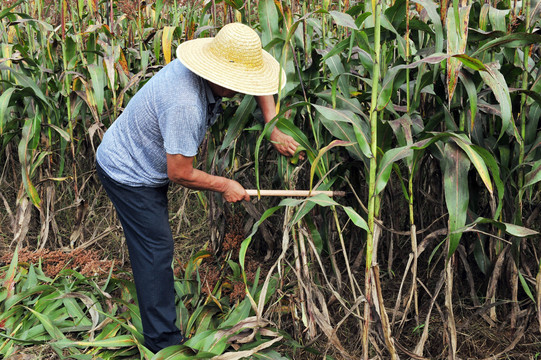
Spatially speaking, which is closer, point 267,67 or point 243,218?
point 267,67

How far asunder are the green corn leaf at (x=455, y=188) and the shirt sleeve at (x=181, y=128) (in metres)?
0.91

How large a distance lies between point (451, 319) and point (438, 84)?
885mm

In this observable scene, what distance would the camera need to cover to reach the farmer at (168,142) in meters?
1.92

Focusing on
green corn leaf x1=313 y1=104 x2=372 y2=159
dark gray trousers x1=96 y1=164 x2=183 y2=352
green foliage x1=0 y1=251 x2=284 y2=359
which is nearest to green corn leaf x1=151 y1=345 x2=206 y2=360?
green foliage x1=0 y1=251 x2=284 y2=359

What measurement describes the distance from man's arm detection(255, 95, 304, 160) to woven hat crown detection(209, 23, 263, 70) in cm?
29

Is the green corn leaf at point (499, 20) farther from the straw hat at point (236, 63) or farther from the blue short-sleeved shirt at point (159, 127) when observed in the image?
the blue short-sleeved shirt at point (159, 127)

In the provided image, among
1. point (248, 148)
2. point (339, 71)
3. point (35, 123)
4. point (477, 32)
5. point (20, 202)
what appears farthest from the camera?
point (20, 202)

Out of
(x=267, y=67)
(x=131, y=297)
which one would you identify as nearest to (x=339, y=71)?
(x=267, y=67)

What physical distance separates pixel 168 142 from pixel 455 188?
3.39 feet

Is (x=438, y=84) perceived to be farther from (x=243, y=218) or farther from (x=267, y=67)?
(x=243, y=218)

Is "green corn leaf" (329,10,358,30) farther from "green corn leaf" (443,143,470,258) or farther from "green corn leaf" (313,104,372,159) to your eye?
"green corn leaf" (443,143,470,258)

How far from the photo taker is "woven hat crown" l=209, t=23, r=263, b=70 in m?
1.90

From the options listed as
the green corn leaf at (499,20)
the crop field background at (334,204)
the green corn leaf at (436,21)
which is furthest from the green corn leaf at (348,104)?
the green corn leaf at (499,20)

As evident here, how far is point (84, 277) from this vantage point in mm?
2832
